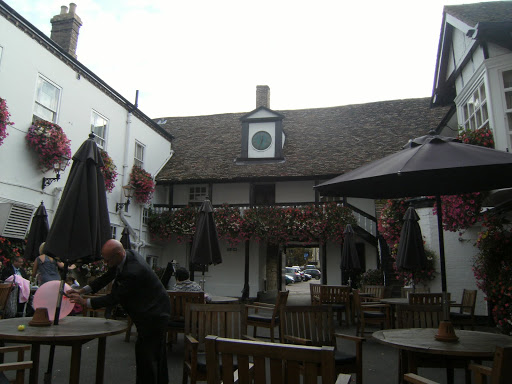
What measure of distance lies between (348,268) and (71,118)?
959 cm

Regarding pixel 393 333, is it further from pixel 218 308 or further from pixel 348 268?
pixel 348 268

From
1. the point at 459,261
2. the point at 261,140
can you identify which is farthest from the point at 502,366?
the point at 261,140

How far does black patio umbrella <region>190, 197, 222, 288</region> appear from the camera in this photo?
8428 millimetres

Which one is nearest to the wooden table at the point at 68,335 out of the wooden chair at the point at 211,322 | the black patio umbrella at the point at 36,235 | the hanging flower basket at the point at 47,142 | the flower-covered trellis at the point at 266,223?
the wooden chair at the point at 211,322

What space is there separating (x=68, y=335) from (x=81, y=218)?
1.26 meters

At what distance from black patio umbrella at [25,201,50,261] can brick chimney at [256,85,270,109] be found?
603 inches

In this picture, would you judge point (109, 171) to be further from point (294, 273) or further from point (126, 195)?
point (294, 273)

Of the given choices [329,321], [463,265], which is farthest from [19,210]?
[463,265]

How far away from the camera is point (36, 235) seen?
9.18 m

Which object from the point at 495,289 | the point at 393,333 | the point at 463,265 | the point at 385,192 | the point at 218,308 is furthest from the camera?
the point at 463,265

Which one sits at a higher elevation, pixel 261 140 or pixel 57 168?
pixel 261 140

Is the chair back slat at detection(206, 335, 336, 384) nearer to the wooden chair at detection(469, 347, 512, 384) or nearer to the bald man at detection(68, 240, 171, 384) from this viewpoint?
the wooden chair at detection(469, 347, 512, 384)

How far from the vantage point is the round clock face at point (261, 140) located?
19.3 meters

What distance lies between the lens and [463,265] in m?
11.4
